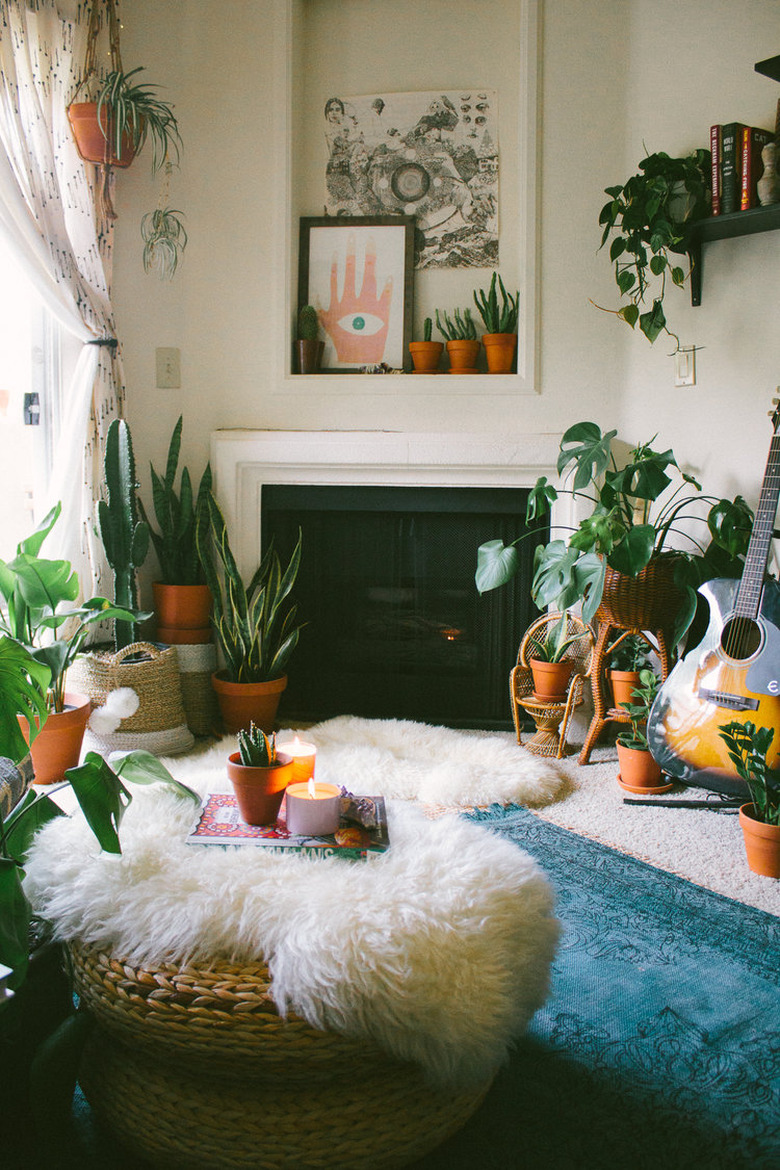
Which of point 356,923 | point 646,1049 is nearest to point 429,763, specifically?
point 646,1049

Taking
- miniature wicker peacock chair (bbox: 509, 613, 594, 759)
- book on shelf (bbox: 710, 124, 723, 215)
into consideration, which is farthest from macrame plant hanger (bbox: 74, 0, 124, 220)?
miniature wicker peacock chair (bbox: 509, 613, 594, 759)

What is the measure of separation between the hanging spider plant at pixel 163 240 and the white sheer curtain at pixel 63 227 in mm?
142

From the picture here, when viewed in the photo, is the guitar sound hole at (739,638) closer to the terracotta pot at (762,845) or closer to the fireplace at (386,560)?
the terracotta pot at (762,845)

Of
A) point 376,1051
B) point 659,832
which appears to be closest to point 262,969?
point 376,1051

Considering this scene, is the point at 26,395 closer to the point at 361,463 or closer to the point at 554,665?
the point at 361,463

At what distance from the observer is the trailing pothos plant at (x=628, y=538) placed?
2447 mm

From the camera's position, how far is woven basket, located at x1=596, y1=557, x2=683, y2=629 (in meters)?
2.56

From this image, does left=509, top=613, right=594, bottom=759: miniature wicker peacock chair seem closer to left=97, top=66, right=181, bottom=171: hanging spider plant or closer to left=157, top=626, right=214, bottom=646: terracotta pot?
left=157, top=626, right=214, bottom=646: terracotta pot

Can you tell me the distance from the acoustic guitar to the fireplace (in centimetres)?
84

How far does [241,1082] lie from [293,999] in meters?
0.16

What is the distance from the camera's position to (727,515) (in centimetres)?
245

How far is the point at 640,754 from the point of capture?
2.57 metres

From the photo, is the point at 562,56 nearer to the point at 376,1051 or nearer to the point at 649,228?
the point at 649,228

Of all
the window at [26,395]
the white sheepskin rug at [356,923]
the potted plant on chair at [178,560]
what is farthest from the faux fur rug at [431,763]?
the window at [26,395]
